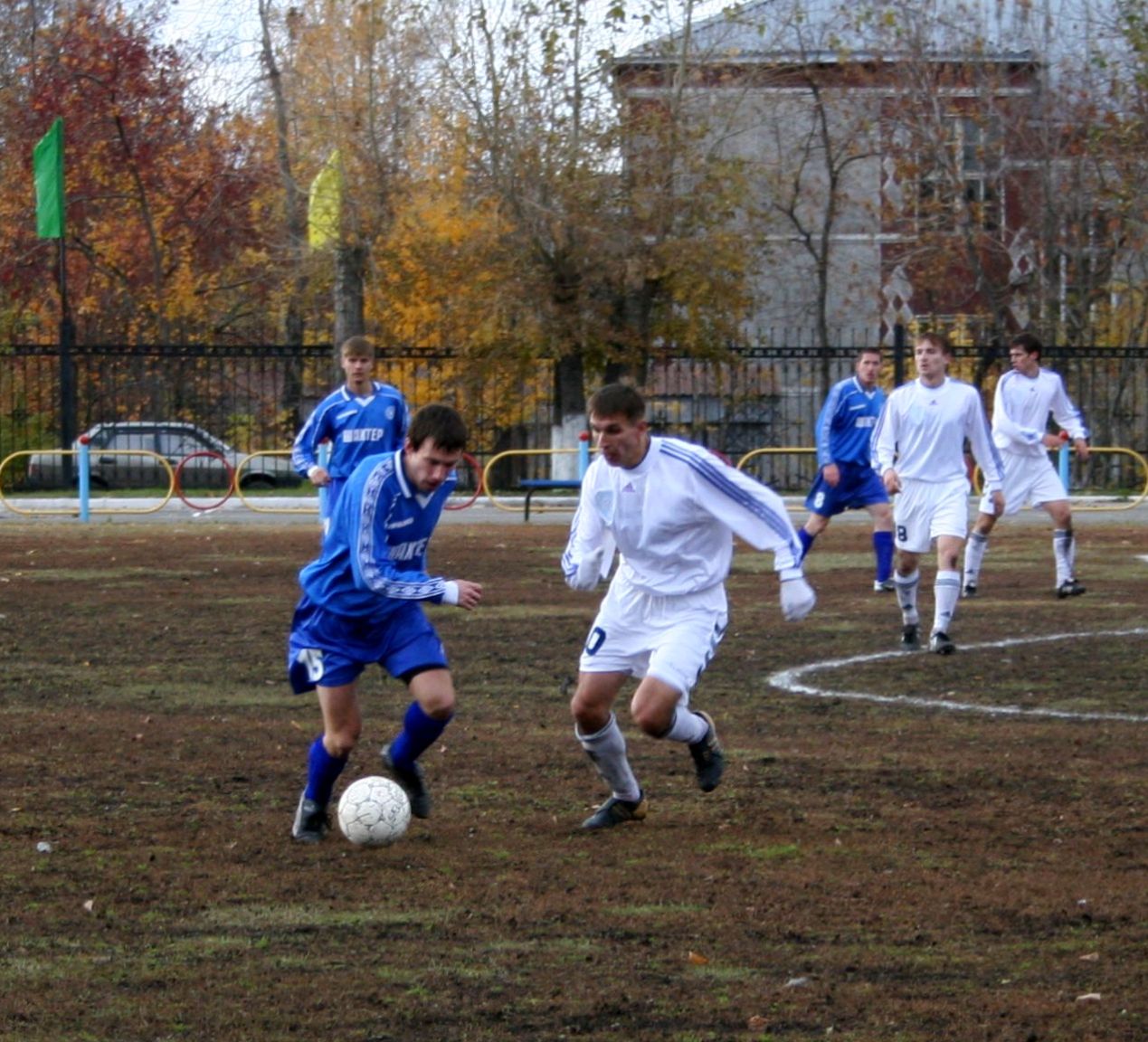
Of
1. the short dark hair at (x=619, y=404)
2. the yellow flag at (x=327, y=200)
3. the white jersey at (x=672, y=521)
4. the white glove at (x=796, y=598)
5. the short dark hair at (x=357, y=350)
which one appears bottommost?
the white glove at (x=796, y=598)

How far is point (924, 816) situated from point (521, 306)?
80.8 ft

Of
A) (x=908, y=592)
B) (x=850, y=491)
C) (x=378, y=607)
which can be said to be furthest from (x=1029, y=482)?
(x=378, y=607)

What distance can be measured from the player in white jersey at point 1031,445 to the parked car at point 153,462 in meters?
16.8

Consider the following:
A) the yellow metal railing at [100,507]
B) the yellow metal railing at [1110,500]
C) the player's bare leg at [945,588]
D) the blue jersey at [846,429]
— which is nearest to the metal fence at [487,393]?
the yellow metal railing at [1110,500]

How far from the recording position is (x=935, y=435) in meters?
12.0

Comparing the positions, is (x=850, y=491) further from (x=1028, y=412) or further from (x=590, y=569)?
(x=590, y=569)

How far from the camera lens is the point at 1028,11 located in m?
34.8

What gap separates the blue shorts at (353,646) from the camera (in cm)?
707

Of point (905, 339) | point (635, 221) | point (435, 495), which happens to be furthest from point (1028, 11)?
point (435, 495)

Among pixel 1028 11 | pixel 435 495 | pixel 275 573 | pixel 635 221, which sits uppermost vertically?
pixel 1028 11

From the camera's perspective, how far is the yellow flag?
106 ft

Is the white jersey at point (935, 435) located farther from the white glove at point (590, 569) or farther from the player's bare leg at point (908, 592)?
the white glove at point (590, 569)

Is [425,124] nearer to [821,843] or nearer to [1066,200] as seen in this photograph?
[1066,200]

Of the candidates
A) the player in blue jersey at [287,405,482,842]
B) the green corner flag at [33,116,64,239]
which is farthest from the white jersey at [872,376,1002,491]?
the green corner flag at [33,116,64,239]
